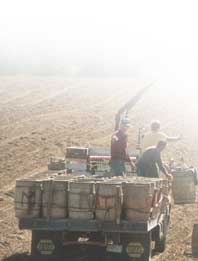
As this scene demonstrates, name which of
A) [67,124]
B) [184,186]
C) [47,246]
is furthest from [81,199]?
[67,124]

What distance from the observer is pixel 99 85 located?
48.9 metres

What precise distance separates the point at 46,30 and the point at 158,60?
15293mm

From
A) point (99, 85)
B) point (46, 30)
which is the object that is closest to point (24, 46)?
point (46, 30)

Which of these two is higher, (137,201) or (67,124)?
(67,124)

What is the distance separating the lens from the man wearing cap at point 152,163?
12328 mm

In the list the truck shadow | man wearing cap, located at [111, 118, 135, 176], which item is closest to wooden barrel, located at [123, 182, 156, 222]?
the truck shadow

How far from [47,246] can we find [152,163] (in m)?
2.77

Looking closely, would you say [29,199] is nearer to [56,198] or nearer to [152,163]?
[56,198]

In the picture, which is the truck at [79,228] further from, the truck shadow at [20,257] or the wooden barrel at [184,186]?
the wooden barrel at [184,186]

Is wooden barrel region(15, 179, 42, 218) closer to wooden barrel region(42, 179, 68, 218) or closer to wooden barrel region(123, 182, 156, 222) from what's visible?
wooden barrel region(42, 179, 68, 218)

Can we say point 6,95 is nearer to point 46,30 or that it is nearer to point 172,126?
point 172,126

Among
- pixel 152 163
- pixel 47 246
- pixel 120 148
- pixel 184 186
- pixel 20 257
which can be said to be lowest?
pixel 20 257

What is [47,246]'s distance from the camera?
35.0 ft

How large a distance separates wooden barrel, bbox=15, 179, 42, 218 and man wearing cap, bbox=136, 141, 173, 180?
8.87 ft
